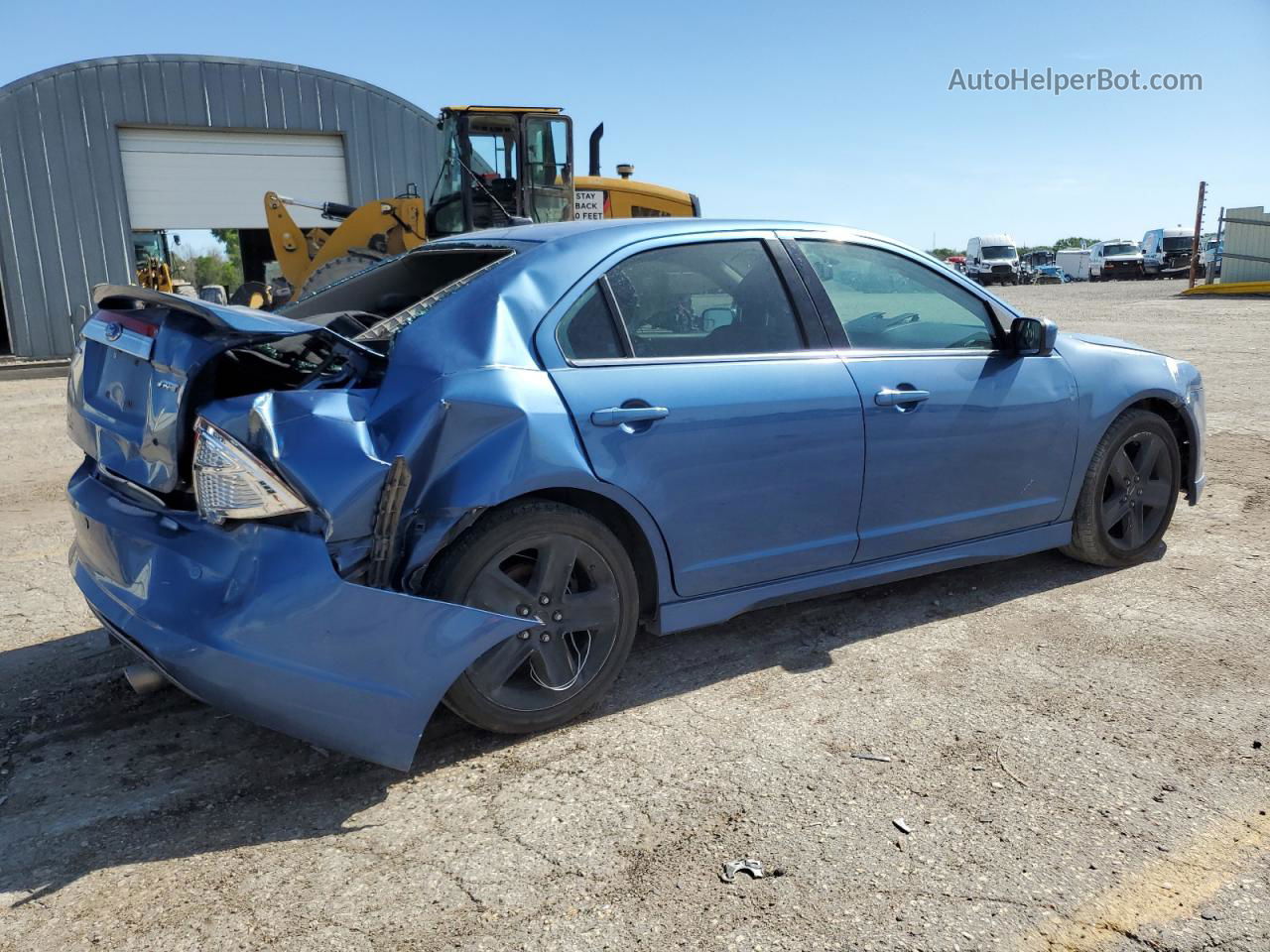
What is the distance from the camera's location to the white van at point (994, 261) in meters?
44.9

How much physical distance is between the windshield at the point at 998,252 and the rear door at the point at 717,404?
45.2 m

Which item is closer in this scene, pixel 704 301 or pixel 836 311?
pixel 704 301

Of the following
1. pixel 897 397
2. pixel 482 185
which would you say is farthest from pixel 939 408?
pixel 482 185

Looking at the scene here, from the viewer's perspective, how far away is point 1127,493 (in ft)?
15.3

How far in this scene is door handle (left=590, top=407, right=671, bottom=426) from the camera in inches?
124

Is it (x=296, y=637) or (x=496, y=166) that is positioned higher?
(x=496, y=166)

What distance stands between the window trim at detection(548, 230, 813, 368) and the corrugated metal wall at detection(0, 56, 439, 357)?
17.0 meters

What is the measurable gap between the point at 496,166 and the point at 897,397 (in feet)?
32.1

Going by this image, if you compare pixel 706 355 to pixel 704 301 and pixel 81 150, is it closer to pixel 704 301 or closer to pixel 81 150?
pixel 704 301

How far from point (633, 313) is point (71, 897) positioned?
2.31 metres

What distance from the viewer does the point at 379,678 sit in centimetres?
273

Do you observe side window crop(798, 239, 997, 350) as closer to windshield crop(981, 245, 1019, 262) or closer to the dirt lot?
the dirt lot

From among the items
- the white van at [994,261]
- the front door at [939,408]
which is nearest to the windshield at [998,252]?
the white van at [994,261]

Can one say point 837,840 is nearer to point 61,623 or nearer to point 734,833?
point 734,833
